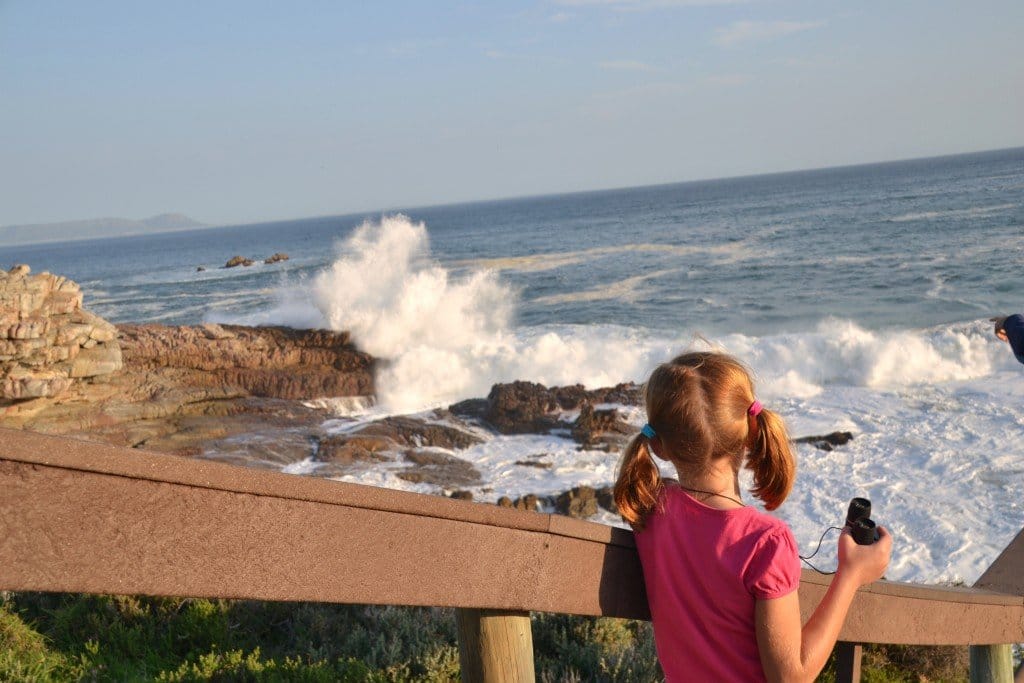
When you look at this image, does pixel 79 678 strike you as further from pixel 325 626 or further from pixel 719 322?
pixel 719 322

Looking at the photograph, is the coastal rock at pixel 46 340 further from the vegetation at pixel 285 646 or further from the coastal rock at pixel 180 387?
the vegetation at pixel 285 646

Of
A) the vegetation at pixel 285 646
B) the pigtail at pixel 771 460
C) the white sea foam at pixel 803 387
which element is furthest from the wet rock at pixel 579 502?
the pigtail at pixel 771 460

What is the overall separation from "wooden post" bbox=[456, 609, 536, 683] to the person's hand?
0.65 meters

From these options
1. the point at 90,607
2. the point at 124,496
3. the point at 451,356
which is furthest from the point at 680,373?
the point at 451,356

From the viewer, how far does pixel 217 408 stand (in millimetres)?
15008

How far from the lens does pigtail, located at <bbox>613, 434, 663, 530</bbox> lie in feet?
5.96

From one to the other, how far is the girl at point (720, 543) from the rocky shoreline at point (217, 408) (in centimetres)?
921

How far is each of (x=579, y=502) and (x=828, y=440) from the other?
457cm

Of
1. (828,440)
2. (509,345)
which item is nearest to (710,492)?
(828,440)

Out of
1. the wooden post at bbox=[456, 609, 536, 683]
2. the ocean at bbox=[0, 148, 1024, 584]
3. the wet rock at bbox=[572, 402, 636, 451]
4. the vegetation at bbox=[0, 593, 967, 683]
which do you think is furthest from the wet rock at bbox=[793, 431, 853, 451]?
the wooden post at bbox=[456, 609, 536, 683]

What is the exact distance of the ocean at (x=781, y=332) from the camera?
10812 millimetres

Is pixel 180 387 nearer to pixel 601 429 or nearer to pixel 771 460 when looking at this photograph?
pixel 601 429

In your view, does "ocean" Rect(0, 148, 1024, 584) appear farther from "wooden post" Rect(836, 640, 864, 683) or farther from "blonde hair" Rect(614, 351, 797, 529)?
"wooden post" Rect(836, 640, 864, 683)

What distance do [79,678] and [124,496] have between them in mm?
2552
